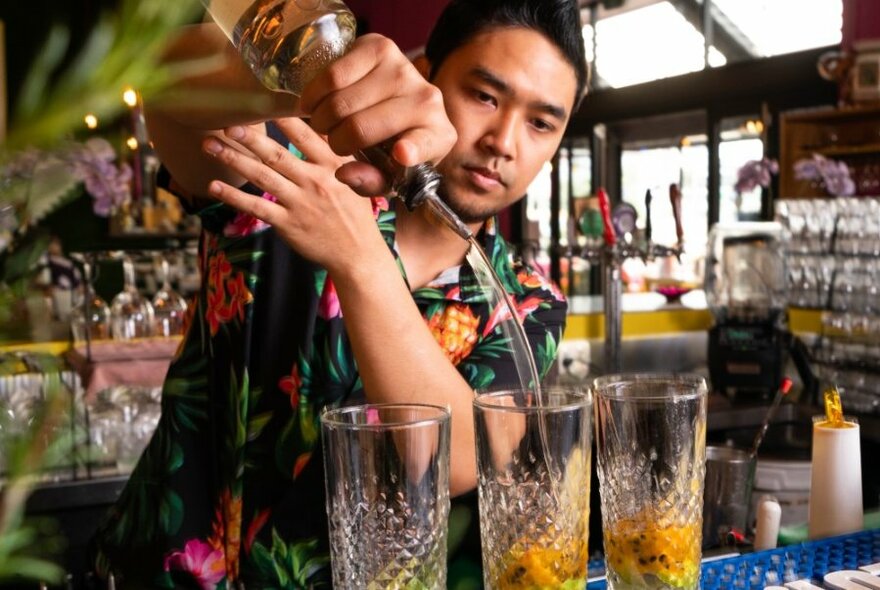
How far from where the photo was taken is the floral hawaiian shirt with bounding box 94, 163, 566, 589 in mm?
1333

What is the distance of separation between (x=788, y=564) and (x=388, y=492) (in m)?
0.52

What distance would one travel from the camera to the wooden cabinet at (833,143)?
586 cm

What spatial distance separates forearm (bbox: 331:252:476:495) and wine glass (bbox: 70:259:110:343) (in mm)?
1993

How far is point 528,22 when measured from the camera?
5.30 ft

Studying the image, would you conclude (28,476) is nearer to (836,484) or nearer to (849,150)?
(836,484)

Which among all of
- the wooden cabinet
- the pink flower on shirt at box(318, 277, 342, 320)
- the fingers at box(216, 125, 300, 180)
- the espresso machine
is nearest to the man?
the pink flower on shirt at box(318, 277, 342, 320)

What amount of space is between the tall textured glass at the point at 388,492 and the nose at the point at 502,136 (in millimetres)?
839

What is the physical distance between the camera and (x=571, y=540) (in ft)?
2.41

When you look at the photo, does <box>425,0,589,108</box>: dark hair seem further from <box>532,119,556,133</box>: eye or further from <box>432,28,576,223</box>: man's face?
<box>532,119,556,133</box>: eye

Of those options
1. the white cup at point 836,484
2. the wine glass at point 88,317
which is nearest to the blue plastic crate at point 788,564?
the white cup at point 836,484

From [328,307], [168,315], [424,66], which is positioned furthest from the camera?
[168,315]

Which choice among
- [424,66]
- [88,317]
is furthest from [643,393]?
[88,317]

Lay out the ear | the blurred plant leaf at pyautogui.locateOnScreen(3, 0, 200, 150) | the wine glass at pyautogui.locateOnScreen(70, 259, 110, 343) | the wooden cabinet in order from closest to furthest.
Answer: the blurred plant leaf at pyautogui.locateOnScreen(3, 0, 200, 150) → the ear → the wine glass at pyautogui.locateOnScreen(70, 259, 110, 343) → the wooden cabinet

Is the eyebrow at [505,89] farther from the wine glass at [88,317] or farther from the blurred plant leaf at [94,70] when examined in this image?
the wine glass at [88,317]
